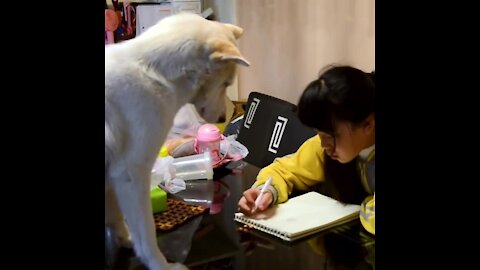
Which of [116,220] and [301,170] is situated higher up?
[116,220]

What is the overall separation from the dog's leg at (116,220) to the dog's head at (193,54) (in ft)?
0.54

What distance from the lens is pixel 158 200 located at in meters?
0.98

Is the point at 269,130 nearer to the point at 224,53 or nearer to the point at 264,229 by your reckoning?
the point at 264,229

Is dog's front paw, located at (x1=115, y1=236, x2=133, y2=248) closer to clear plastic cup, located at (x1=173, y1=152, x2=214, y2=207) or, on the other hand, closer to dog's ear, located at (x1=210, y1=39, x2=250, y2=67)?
dog's ear, located at (x1=210, y1=39, x2=250, y2=67)

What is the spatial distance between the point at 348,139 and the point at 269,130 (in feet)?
2.24

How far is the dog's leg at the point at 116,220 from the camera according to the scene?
0.66 meters

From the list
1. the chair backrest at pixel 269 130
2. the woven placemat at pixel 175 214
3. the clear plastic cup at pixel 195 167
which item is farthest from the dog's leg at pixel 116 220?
the chair backrest at pixel 269 130

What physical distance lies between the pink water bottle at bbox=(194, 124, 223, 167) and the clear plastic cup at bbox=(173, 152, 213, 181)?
2.1 inches

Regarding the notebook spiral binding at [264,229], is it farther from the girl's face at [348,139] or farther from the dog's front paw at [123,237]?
the dog's front paw at [123,237]

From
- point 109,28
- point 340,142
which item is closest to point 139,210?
point 340,142

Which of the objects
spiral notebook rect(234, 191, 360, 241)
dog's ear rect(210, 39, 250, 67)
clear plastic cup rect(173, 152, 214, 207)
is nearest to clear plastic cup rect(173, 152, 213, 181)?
clear plastic cup rect(173, 152, 214, 207)
